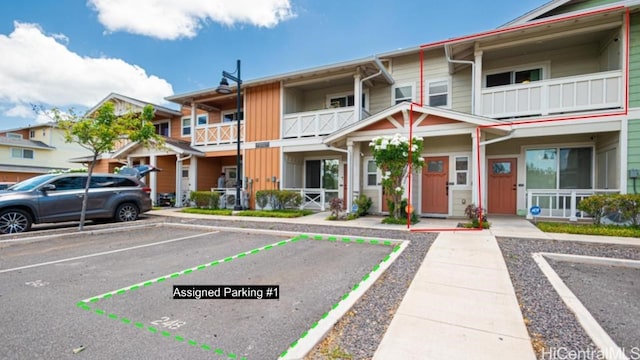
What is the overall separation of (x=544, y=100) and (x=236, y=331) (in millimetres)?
10925

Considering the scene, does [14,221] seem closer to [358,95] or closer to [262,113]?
[262,113]

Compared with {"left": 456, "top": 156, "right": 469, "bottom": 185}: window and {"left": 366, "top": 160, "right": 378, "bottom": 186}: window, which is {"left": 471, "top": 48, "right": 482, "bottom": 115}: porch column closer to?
{"left": 456, "top": 156, "right": 469, "bottom": 185}: window

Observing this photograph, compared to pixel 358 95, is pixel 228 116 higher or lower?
higher

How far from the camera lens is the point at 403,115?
10172 mm

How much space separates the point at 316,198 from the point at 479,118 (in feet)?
23.7

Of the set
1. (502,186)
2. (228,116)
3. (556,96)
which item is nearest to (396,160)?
(502,186)

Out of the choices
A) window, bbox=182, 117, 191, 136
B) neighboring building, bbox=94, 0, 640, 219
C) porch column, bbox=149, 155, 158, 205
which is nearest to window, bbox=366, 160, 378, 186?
neighboring building, bbox=94, 0, 640, 219

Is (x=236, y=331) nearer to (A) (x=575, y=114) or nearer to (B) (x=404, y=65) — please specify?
(A) (x=575, y=114)

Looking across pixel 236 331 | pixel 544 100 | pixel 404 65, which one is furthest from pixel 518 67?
pixel 236 331

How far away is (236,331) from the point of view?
291cm

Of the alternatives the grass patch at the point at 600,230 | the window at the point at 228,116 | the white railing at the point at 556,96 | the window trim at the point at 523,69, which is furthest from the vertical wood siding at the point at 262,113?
the grass patch at the point at 600,230

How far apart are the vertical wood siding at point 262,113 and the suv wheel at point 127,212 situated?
5.77 metres

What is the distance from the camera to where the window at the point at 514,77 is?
1058 centimetres

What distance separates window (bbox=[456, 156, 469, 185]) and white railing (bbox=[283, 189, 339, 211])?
192 inches
